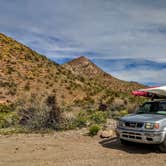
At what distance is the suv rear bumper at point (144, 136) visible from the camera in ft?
28.7

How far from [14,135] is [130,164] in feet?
21.2

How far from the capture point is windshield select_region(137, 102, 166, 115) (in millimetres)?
10094

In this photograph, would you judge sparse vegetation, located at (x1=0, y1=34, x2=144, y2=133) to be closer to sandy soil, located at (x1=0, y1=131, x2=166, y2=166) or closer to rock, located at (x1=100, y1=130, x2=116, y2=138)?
rock, located at (x1=100, y1=130, x2=116, y2=138)

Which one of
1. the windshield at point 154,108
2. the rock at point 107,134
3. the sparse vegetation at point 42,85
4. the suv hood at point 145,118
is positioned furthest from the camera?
the sparse vegetation at point 42,85

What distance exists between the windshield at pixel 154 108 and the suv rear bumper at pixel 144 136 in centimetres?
125

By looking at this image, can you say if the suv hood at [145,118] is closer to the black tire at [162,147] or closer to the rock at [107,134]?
the black tire at [162,147]

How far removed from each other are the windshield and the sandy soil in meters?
1.24

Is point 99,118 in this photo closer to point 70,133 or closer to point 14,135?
point 70,133

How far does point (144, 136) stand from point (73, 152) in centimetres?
227

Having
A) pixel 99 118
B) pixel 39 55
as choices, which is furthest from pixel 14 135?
pixel 39 55


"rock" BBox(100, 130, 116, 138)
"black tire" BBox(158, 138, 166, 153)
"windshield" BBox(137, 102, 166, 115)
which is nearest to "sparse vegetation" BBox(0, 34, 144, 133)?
"rock" BBox(100, 130, 116, 138)

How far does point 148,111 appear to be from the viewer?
34.2 feet

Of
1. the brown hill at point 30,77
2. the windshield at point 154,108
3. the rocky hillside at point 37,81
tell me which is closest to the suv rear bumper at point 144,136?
the windshield at point 154,108

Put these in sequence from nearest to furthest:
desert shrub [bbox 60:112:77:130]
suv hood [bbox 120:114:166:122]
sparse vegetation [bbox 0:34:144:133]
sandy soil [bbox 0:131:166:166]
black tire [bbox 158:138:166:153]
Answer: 1. sandy soil [bbox 0:131:166:166]
2. black tire [bbox 158:138:166:153]
3. suv hood [bbox 120:114:166:122]
4. desert shrub [bbox 60:112:77:130]
5. sparse vegetation [bbox 0:34:144:133]
